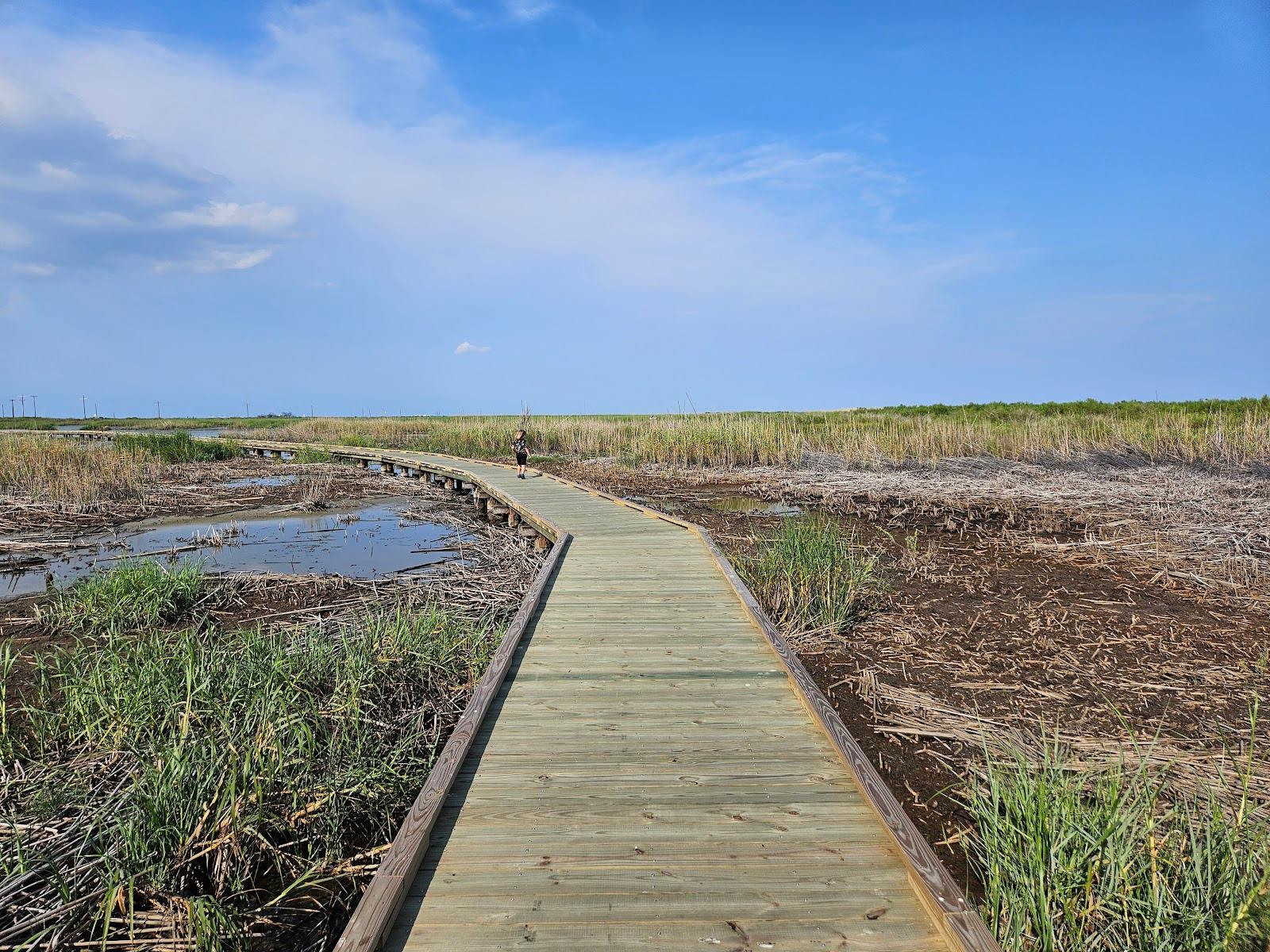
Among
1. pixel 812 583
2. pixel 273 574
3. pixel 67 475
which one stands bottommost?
pixel 273 574

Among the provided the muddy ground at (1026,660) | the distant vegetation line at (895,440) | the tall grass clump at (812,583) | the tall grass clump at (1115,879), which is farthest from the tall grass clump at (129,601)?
the distant vegetation line at (895,440)

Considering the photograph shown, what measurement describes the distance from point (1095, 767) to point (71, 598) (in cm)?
865

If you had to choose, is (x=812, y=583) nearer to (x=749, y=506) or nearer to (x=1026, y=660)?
(x=1026, y=660)

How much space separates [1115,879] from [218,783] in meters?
3.55

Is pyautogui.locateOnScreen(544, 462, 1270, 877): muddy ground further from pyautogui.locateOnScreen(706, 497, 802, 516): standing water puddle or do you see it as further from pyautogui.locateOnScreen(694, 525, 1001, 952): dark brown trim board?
pyautogui.locateOnScreen(706, 497, 802, 516): standing water puddle

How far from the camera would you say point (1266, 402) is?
83.3 ft

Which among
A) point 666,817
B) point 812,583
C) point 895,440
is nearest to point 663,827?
point 666,817

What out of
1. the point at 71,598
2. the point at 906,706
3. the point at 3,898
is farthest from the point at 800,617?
the point at 71,598

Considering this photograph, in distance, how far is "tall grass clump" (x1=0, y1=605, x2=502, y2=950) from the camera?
259 centimetres

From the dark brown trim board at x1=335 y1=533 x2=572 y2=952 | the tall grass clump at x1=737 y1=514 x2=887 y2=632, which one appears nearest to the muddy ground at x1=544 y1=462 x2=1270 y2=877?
the tall grass clump at x1=737 y1=514 x2=887 y2=632

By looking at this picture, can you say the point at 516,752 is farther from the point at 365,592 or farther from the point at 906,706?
the point at 365,592

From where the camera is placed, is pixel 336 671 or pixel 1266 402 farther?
pixel 1266 402

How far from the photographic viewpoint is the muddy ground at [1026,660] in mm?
3857

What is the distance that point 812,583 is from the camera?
623 cm
